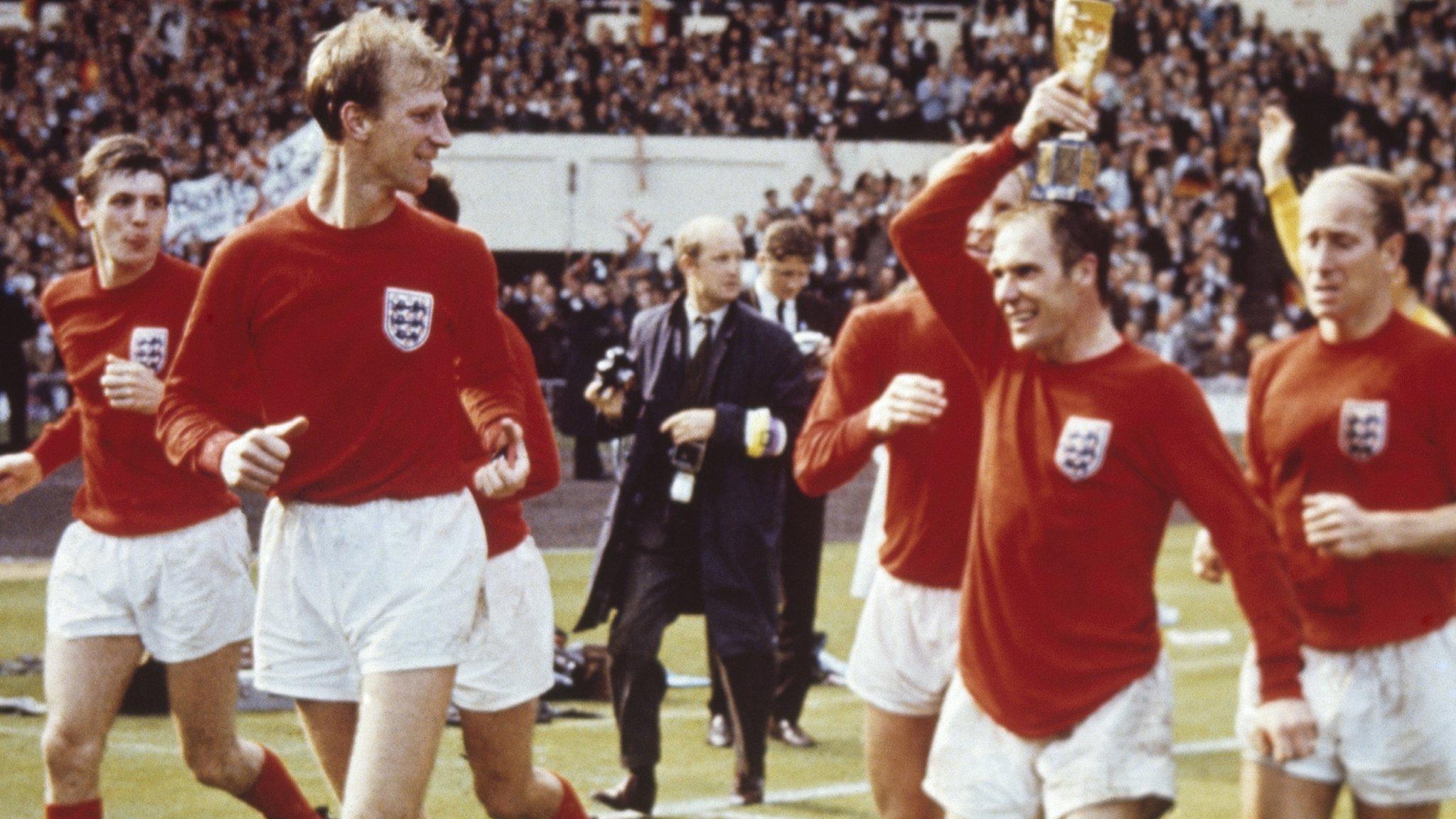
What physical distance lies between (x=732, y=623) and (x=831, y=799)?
2.70 feet

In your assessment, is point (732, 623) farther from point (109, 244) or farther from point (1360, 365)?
point (1360, 365)

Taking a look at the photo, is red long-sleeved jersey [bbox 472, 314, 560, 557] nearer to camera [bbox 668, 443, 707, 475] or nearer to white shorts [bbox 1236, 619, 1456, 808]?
camera [bbox 668, 443, 707, 475]

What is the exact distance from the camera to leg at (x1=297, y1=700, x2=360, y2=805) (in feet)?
14.8

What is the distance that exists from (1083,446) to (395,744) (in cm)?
162

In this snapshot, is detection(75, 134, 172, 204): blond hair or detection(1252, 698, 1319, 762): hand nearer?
detection(1252, 698, 1319, 762): hand

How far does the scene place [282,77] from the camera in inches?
1097

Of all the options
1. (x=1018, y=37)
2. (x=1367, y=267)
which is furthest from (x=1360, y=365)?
(x=1018, y=37)

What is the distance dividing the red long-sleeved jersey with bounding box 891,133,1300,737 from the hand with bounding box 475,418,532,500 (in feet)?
3.59

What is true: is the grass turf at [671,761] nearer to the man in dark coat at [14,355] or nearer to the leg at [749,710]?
the leg at [749,710]

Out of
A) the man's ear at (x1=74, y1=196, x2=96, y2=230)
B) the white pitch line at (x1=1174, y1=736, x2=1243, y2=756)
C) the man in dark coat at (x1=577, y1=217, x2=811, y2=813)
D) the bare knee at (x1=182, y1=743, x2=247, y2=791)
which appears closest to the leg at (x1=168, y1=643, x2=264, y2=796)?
the bare knee at (x1=182, y1=743, x2=247, y2=791)

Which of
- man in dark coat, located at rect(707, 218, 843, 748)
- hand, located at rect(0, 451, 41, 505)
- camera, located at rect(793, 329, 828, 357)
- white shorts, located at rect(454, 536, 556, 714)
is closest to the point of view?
white shorts, located at rect(454, 536, 556, 714)

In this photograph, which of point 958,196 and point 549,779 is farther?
point 549,779

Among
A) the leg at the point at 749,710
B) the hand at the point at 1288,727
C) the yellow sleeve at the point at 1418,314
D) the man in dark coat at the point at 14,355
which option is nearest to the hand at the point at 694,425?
the leg at the point at 749,710

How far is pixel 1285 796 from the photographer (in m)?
4.60
